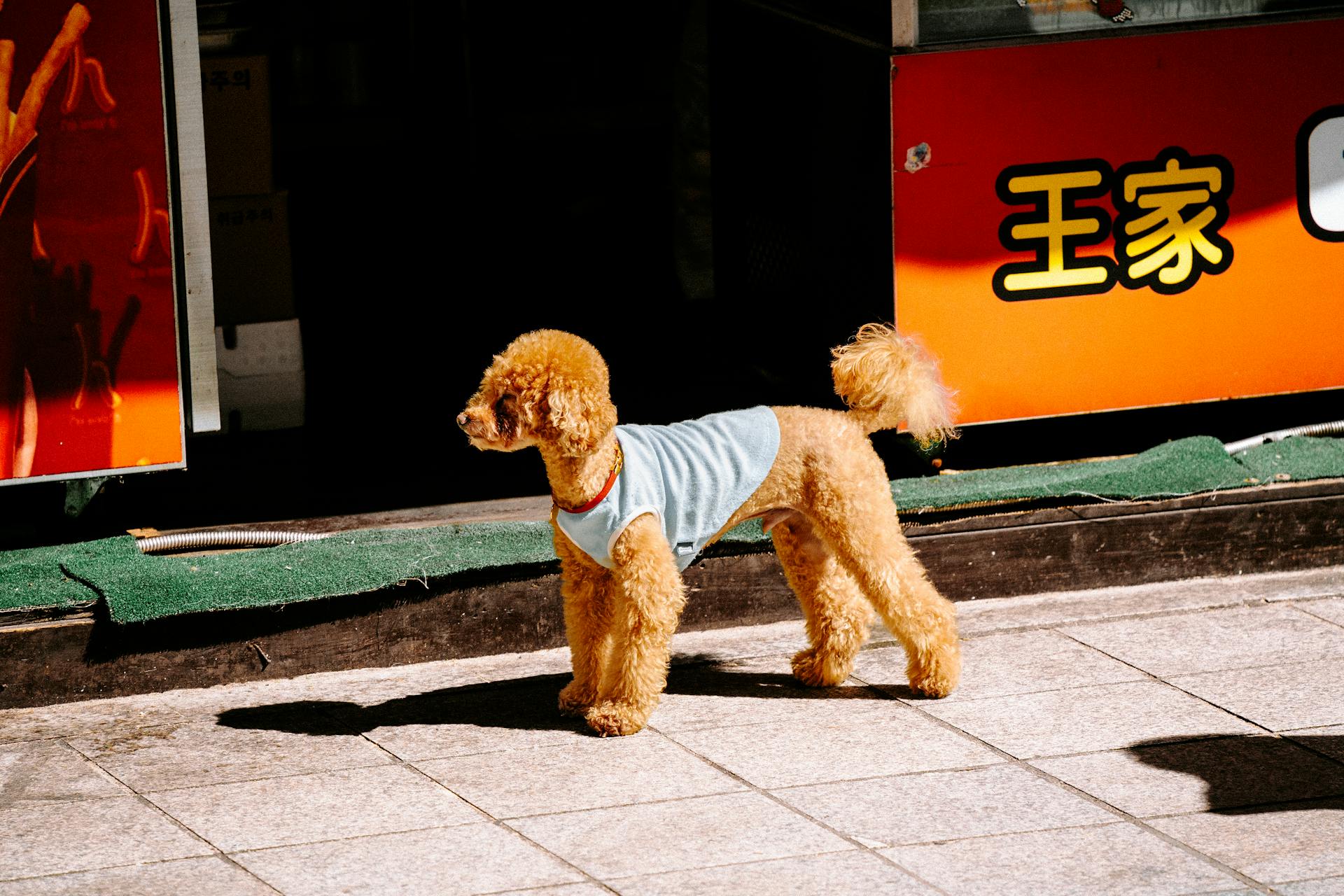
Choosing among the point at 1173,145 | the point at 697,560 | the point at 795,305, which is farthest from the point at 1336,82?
the point at 697,560

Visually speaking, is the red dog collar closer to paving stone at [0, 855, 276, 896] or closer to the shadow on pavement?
paving stone at [0, 855, 276, 896]

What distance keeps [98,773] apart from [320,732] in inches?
27.5

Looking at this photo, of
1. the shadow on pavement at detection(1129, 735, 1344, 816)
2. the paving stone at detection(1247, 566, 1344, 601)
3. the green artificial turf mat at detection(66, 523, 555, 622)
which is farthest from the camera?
the paving stone at detection(1247, 566, 1344, 601)

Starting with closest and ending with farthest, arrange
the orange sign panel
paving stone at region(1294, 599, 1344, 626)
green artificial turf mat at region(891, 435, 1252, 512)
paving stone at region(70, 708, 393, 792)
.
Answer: paving stone at region(70, 708, 393, 792), paving stone at region(1294, 599, 1344, 626), green artificial turf mat at region(891, 435, 1252, 512), the orange sign panel

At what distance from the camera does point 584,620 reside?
17.0ft

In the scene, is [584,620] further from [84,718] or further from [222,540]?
[222,540]

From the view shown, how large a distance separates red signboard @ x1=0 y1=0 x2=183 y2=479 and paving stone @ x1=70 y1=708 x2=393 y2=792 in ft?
4.64

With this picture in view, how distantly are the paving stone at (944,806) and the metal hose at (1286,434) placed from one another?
306cm

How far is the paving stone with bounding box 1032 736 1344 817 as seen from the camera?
176 inches

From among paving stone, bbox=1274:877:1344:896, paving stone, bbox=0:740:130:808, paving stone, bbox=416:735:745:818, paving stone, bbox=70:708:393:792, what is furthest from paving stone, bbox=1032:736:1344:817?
paving stone, bbox=0:740:130:808

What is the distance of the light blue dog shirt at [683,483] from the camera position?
4.92 meters

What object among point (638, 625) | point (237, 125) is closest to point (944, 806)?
point (638, 625)

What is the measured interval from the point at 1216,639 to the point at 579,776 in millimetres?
2601

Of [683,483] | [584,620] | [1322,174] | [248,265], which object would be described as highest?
[1322,174]
